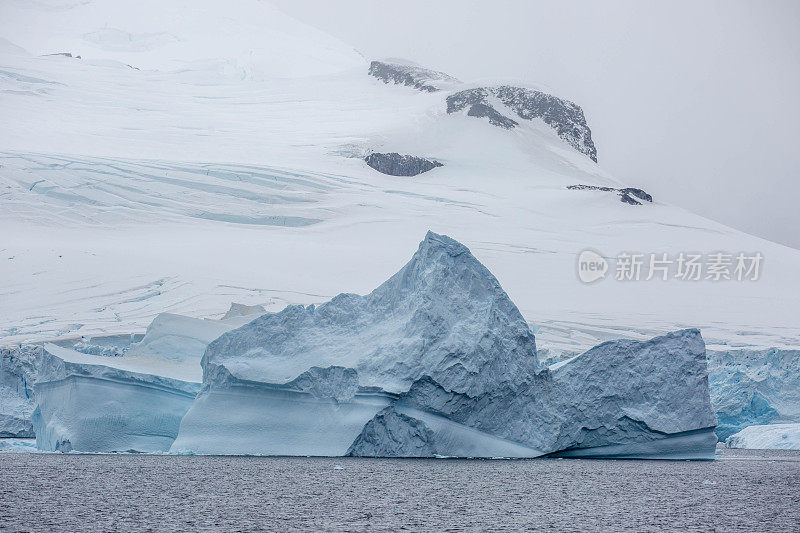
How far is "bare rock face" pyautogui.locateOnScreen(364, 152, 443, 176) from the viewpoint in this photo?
42969 mm

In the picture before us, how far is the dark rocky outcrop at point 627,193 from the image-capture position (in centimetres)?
4091

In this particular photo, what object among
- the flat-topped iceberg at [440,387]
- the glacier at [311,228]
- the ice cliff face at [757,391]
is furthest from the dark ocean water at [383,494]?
the ice cliff face at [757,391]

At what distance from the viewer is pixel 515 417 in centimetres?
1240

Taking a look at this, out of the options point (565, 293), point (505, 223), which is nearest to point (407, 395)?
point (565, 293)

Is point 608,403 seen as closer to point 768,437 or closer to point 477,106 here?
point 768,437

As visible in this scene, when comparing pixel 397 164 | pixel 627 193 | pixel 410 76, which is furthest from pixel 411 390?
pixel 410 76

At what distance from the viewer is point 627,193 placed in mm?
41750

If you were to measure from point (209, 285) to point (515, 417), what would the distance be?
44.3ft

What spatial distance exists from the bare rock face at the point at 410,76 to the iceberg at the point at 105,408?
1770 inches

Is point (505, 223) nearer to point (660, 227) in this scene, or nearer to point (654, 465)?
point (660, 227)

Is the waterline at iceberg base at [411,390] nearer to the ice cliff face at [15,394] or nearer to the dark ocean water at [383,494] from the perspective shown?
the dark ocean water at [383,494]

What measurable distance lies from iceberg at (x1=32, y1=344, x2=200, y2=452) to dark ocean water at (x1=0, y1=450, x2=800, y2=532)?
331mm

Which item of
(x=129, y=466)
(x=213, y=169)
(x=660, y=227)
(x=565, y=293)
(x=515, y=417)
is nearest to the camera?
(x=129, y=466)

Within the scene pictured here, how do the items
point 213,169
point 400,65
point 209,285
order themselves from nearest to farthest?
point 209,285 → point 213,169 → point 400,65
